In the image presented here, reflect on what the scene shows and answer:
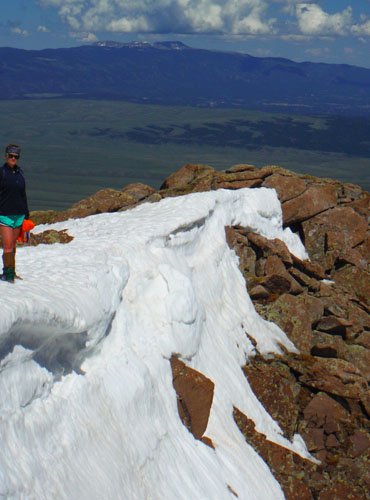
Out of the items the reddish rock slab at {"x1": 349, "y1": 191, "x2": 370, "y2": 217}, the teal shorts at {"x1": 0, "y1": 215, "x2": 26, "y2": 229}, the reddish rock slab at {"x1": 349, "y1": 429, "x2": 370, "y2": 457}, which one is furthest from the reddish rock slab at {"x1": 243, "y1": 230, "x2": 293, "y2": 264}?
the teal shorts at {"x1": 0, "y1": 215, "x2": 26, "y2": 229}

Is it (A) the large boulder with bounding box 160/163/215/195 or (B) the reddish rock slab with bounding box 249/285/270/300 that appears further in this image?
(A) the large boulder with bounding box 160/163/215/195

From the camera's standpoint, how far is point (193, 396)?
1698 cm

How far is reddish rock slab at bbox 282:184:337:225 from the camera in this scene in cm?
3253

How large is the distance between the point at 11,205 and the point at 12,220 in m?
0.37

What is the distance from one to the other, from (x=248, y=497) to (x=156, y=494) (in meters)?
2.84

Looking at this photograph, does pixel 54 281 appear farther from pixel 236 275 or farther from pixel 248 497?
pixel 236 275

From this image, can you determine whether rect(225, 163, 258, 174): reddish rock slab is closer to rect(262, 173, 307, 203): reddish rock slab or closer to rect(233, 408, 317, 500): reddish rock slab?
rect(262, 173, 307, 203): reddish rock slab

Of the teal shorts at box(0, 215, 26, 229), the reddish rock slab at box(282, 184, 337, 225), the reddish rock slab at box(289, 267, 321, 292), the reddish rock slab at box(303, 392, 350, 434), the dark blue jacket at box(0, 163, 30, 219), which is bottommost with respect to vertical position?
the reddish rock slab at box(303, 392, 350, 434)

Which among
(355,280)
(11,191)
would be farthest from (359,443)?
(11,191)

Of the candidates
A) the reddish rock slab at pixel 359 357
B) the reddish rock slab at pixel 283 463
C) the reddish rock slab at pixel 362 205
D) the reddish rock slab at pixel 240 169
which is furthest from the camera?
the reddish rock slab at pixel 362 205

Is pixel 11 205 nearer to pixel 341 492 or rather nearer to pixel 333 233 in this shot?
pixel 341 492

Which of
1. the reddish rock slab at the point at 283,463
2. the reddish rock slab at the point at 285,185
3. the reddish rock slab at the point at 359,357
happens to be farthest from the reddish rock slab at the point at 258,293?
the reddish rock slab at the point at 285,185

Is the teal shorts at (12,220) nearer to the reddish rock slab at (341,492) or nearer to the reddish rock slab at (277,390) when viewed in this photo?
the reddish rock slab at (277,390)

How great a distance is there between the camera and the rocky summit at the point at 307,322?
1817cm
